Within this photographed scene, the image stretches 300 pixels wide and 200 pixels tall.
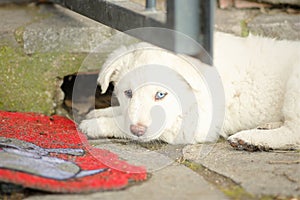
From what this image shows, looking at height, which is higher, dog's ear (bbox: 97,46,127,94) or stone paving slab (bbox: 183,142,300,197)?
dog's ear (bbox: 97,46,127,94)

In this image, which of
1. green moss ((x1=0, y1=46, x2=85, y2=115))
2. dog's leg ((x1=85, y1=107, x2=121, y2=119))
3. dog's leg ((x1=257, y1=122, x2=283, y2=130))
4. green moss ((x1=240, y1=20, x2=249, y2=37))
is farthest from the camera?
green moss ((x1=240, y1=20, x2=249, y2=37))

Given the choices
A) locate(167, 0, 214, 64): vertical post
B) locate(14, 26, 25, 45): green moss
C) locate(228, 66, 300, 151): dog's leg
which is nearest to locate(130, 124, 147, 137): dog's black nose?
locate(228, 66, 300, 151): dog's leg

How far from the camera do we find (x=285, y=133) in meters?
2.90

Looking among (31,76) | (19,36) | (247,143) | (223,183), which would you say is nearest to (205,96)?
(247,143)

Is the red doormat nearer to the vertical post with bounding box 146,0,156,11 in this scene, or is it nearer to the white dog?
the white dog

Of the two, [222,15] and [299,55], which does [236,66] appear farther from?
[222,15]

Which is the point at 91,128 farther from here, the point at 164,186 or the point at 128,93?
the point at 164,186

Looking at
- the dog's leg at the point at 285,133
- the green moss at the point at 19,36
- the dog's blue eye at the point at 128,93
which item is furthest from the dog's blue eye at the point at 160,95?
the green moss at the point at 19,36

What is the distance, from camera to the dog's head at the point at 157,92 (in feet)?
9.37

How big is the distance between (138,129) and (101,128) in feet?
1.41

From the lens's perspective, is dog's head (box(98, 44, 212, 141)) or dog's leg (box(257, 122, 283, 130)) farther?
dog's leg (box(257, 122, 283, 130))

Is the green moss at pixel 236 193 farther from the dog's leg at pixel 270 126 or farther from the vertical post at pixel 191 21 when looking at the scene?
the dog's leg at pixel 270 126

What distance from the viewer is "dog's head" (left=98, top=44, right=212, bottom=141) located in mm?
2855

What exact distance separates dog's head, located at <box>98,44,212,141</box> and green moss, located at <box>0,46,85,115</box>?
600mm
